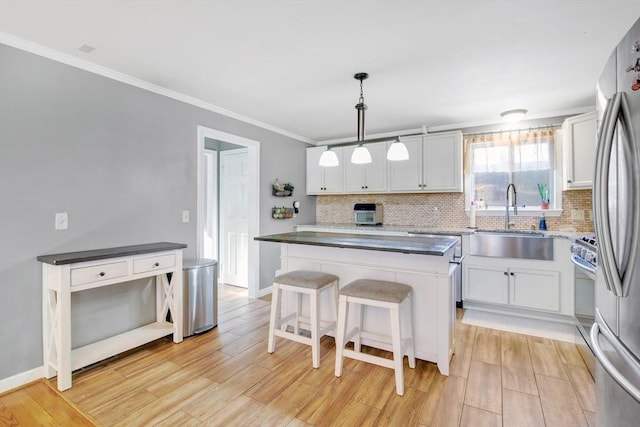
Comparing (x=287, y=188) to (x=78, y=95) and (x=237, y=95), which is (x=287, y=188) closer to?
(x=237, y=95)

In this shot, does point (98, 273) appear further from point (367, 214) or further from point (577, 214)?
point (577, 214)

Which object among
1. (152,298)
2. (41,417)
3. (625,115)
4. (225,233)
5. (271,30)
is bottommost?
(41,417)

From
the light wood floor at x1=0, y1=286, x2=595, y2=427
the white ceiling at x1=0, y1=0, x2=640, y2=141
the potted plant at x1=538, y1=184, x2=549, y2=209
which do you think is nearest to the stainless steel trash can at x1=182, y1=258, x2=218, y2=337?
the light wood floor at x1=0, y1=286, x2=595, y2=427

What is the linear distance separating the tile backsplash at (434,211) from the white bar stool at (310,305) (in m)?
2.39

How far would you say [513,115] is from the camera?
357 cm

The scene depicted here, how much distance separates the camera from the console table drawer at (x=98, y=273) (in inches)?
83.1

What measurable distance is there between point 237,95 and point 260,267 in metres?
2.24

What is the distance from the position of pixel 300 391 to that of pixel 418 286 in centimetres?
113

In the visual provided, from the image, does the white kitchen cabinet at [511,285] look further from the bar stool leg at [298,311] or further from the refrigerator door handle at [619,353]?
the refrigerator door handle at [619,353]

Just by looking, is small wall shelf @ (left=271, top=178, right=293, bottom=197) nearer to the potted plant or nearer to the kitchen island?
the kitchen island

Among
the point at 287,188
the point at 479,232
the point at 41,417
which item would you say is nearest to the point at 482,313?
the point at 479,232

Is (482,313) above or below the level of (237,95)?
below

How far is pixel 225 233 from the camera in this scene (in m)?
4.75

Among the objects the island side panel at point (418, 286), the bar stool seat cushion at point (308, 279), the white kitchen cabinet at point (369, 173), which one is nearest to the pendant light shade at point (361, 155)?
the island side panel at point (418, 286)
